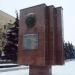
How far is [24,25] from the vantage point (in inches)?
368

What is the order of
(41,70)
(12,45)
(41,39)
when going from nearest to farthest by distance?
(41,39)
(41,70)
(12,45)

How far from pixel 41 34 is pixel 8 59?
1848 cm

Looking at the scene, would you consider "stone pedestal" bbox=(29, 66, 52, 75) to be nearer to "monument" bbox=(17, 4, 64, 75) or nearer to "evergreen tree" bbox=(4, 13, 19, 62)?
"monument" bbox=(17, 4, 64, 75)

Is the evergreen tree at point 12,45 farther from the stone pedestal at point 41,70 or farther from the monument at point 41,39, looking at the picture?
the stone pedestal at point 41,70

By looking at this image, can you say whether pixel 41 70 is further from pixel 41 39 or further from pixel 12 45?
pixel 12 45

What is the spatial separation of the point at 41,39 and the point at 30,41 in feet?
1.83

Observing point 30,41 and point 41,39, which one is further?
point 30,41

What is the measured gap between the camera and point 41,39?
8633 millimetres

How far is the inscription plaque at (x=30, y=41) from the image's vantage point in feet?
28.7

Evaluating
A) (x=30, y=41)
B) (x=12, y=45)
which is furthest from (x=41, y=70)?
(x=12, y=45)

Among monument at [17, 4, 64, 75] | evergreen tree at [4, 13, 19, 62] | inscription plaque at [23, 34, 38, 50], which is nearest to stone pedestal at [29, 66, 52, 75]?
monument at [17, 4, 64, 75]

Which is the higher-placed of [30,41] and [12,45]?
[12,45]

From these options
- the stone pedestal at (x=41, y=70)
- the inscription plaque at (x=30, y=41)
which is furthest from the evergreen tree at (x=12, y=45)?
the stone pedestal at (x=41, y=70)

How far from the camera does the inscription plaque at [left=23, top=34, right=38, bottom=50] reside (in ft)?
28.7
